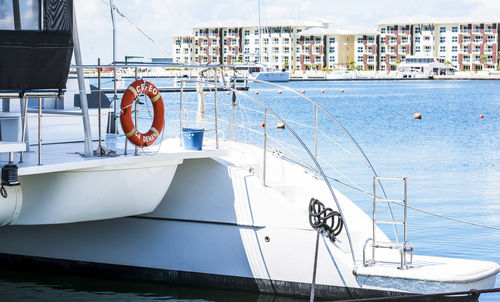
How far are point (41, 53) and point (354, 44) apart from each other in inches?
5563

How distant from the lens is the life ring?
854 centimetres

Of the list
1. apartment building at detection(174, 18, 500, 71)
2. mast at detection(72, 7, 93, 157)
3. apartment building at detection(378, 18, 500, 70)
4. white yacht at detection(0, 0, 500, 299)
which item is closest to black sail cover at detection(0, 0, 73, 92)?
white yacht at detection(0, 0, 500, 299)

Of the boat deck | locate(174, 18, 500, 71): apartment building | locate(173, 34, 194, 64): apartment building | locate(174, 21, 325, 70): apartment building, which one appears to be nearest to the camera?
the boat deck

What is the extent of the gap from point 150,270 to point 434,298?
3.53 m

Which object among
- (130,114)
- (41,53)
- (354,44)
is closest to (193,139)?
(130,114)

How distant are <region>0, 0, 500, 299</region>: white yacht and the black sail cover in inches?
1.1

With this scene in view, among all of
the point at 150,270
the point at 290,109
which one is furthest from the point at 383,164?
the point at 290,109

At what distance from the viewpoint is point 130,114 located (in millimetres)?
8609

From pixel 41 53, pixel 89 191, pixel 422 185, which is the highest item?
pixel 41 53

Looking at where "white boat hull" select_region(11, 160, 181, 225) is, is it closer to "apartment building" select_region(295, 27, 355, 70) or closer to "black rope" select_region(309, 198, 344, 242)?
"black rope" select_region(309, 198, 344, 242)

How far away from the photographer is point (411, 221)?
1401 centimetres

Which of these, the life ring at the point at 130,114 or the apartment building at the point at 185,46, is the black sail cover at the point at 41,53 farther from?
the apartment building at the point at 185,46

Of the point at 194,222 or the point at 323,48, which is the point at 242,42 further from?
the point at 194,222

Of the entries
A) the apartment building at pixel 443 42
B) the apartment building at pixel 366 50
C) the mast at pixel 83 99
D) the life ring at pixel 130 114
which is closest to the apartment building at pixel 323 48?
the apartment building at pixel 366 50
